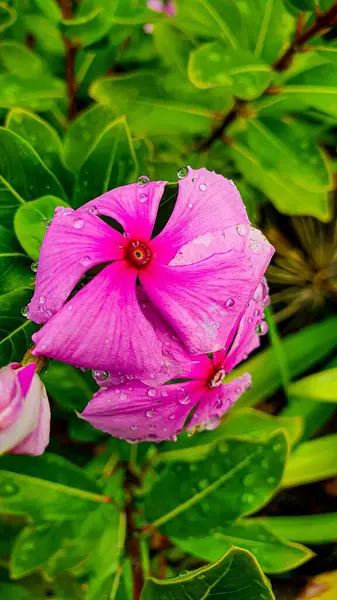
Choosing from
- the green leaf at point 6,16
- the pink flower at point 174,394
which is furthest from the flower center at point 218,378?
the green leaf at point 6,16

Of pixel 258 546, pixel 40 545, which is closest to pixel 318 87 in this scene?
pixel 258 546

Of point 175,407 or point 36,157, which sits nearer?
point 175,407

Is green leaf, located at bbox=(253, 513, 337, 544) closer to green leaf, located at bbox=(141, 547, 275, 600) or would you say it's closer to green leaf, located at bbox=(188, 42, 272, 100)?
green leaf, located at bbox=(141, 547, 275, 600)

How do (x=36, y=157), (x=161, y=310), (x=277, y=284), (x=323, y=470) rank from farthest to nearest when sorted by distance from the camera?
(x=277, y=284)
(x=323, y=470)
(x=36, y=157)
(x=161, y=310)

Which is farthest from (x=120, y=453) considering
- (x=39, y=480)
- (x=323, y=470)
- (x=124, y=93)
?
(x=124, y=93)

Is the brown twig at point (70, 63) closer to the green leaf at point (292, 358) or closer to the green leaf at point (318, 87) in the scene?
the green leaf at point (318, 87)

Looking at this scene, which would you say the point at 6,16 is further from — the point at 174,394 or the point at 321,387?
the point at 321,387

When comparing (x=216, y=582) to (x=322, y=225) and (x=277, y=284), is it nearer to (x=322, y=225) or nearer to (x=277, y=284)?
(x=277, y=284)
